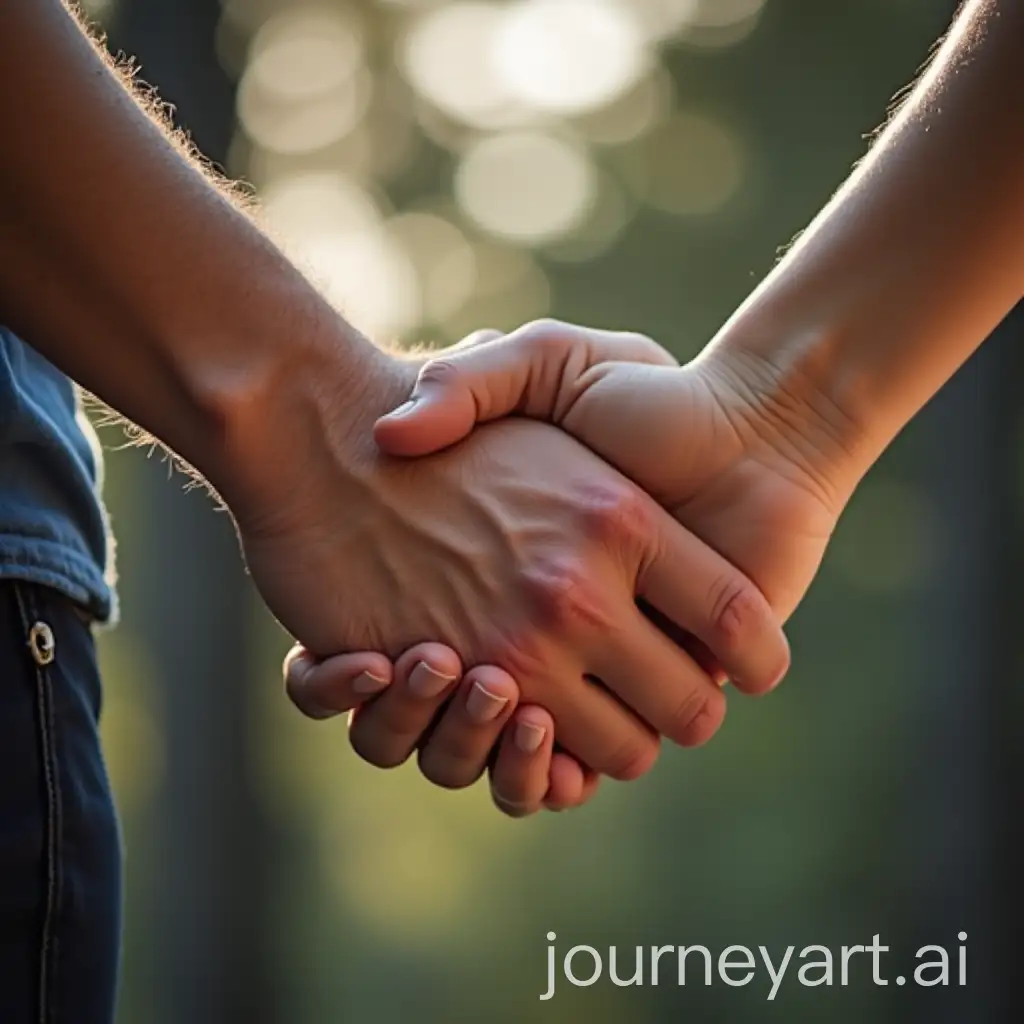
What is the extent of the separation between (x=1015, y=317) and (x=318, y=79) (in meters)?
2.01

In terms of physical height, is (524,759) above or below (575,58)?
below

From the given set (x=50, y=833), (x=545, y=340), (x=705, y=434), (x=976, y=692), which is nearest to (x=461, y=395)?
(x=545, y=340)

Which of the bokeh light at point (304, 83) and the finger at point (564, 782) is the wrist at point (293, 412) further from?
the bokeh light at point (304, 83)

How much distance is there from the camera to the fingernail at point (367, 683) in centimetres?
124

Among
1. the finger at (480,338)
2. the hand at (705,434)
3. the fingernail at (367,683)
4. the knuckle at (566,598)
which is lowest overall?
the fingernail at (367,683)

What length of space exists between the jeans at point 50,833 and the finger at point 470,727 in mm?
365

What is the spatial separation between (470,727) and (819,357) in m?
0.47

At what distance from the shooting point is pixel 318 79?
3.86 meters

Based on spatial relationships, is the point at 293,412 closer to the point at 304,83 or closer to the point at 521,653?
the point at 521,653

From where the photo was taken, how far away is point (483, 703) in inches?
49.2

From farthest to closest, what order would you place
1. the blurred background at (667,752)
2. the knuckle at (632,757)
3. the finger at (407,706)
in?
the blurred background at (667,752)
the knuckle at (632,757)
the finger at (407,706)

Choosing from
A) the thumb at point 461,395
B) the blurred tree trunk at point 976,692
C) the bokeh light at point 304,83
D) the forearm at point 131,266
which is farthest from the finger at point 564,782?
the bokeh light at point 304,83

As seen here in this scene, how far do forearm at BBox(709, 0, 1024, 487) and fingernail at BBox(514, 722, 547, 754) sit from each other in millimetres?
395

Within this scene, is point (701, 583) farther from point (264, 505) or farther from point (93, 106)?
point (93, 106)
